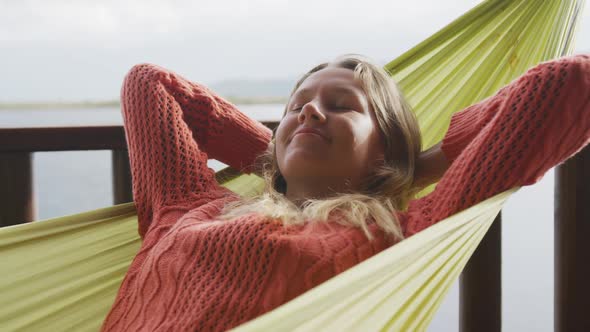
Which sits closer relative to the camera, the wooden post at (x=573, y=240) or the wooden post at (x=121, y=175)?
the wooden post at (x=573, y=240)

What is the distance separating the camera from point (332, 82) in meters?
1.06

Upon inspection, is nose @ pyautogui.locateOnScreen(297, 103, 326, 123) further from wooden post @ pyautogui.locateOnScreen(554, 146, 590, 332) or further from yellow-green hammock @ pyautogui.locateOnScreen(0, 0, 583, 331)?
wooden post @ pyautogui.locateOnScreen(554, 146, 590, 332)

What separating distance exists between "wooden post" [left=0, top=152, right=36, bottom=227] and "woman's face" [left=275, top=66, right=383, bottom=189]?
623 millimetres

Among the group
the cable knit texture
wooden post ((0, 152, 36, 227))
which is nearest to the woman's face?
the cable knit texture

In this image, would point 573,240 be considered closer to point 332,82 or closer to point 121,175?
point 332,82

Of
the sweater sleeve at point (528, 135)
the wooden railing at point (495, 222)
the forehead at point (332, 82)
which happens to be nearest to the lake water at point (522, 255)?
the wooden railing at point (495, 222)

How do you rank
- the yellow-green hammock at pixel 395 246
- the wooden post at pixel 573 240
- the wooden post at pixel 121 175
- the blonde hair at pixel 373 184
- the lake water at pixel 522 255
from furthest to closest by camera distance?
the lake water at pixel 522 255 → the wooden post at pixel 121 175 → the wooden post at pixel 573 240 → the blonde hair at pixel 373 184 → the yellow-green hammock at pixel 395 246

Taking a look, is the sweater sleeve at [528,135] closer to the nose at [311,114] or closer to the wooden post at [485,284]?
the nose at [311,114]

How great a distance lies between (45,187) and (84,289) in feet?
12.2

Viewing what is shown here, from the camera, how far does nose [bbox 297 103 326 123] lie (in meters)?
1.00

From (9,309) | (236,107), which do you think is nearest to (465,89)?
(236,107)

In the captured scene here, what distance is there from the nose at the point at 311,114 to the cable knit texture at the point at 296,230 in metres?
0.19

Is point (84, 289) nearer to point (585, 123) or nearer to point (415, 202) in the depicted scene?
point (415, 202)

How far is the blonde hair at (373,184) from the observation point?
0.93 meters
